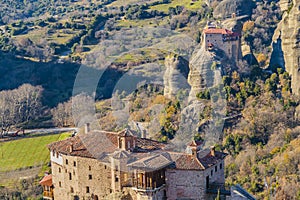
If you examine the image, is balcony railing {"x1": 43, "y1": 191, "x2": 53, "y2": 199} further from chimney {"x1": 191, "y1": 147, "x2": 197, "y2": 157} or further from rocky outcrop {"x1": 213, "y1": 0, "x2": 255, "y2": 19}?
rocky outcrop {"x1": 213, "y1": 0, "x2": 255, "y2": 19}

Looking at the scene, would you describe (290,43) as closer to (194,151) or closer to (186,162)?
(194,151)

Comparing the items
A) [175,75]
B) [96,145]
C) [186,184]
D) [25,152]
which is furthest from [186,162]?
[175,75]

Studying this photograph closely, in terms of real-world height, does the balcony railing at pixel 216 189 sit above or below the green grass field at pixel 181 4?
below

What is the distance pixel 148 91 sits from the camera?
67.2 m

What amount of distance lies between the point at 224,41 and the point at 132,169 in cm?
3197

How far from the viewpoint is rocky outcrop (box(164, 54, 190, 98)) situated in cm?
6219

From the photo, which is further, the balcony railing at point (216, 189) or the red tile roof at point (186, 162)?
the balcony railing at point (216, 189)

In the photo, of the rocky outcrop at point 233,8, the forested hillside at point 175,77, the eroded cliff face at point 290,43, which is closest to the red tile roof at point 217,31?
the forested hillside at point 175,77

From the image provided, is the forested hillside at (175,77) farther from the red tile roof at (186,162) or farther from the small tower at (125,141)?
the red tile roof at (186,162)

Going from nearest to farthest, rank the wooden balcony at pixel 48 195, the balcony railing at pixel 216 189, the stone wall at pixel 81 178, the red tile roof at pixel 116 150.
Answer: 1. the balcony railing at pixel 216 189
2. the red tile roof at pixel 116 150
3. the stone wall at pixel 81 178
4. the wooden balcony at pixel 48 195

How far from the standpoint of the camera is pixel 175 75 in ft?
208

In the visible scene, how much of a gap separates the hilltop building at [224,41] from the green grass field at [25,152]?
51.6 ft

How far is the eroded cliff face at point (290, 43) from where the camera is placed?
218ft

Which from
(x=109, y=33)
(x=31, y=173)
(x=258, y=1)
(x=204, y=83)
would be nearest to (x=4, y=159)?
(x=31, y=173)
